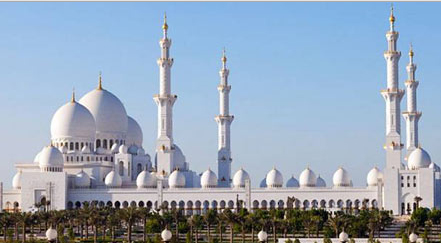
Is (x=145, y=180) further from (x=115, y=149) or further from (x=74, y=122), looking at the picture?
(x=74, y=122)

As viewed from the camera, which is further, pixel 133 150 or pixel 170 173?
pixel 133 150

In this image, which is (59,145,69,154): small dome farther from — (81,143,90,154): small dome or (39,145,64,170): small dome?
(39,145,64,170): small dome

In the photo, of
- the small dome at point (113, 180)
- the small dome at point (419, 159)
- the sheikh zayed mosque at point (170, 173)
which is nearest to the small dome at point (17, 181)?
the sheikh zayed mosque at point (170, 173)

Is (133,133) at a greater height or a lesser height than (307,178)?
greater

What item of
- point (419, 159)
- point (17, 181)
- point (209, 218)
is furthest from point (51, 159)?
point (419, 159)

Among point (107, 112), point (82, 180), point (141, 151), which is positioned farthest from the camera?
point (141, 151)

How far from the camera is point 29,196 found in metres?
82.5

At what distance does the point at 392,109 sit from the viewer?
7625 centimetres

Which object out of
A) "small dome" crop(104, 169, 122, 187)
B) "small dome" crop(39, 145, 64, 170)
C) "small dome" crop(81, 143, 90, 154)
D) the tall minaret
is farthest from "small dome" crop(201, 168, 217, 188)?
the tall minaret

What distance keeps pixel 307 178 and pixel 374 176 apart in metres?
6.00

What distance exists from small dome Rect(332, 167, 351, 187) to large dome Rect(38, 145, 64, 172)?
24.4 meters

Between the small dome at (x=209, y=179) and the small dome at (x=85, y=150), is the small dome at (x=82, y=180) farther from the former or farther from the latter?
the small dome at (x=209, y=179)

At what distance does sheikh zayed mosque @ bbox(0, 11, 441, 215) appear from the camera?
75938mm

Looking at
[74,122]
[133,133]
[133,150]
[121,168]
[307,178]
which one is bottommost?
[307,178]
